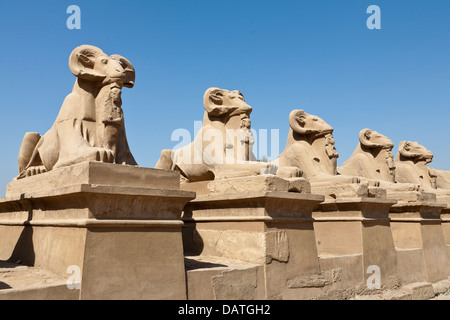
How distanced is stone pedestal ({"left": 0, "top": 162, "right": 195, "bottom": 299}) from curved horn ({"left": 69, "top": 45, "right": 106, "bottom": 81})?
41.5 inches

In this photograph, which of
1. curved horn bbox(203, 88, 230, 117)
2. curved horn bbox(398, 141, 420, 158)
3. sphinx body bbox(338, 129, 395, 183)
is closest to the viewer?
curved horn bbox(203, 88, 230, 117)

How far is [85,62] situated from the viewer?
4.28 metres

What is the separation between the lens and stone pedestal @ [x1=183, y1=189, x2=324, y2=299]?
14.4 ft

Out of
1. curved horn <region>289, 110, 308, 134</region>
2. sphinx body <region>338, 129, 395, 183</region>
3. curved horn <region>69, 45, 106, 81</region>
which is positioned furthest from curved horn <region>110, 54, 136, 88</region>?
sphinx body <region>338, 129, 395, 183</region>

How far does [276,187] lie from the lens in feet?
15.2

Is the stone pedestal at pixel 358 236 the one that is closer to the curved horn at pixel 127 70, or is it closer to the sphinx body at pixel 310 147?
the sphinx body at pixel 310 147

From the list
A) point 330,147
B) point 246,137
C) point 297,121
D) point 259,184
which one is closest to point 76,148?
point 259,184

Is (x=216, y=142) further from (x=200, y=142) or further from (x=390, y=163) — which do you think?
(x=390, y=163)

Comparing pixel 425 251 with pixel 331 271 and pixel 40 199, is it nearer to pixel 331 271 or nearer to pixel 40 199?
pixel 331 271

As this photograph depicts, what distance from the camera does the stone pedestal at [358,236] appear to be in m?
5.59

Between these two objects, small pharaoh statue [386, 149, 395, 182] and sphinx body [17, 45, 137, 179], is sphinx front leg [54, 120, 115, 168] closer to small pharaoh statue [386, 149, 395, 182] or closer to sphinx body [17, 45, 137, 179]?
sphinx body [17, 45, 137, 179]

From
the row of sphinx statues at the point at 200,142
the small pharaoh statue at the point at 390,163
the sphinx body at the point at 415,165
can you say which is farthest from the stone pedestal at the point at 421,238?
the sphinx body at the point at 415,165

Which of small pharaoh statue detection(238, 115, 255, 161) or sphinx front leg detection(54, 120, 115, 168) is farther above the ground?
small pharaoh statue detection(238, 115, 255, 161)

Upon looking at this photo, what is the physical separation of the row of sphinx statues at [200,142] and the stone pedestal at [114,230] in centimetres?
35
